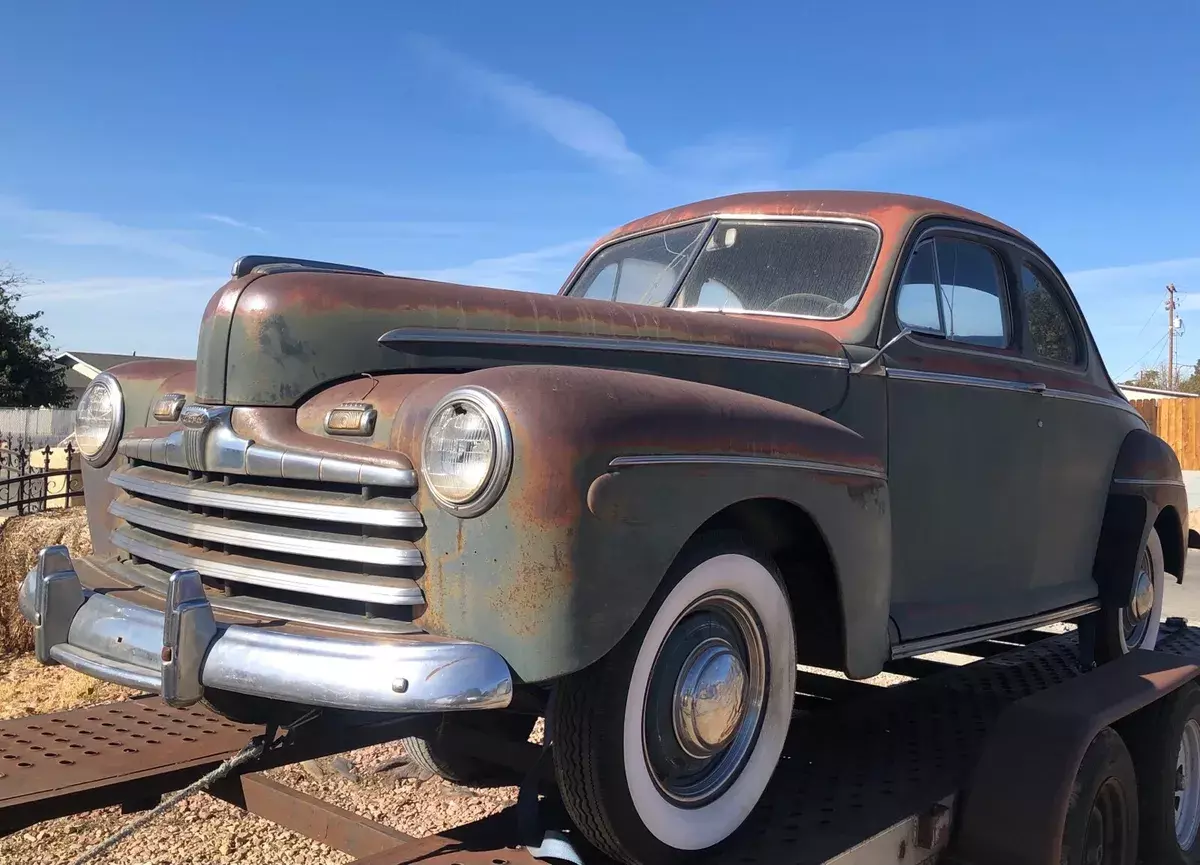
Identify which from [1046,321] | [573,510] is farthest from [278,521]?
[1046,321]

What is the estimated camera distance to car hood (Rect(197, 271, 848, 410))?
89.8 inches

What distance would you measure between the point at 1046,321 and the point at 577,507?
109 inches

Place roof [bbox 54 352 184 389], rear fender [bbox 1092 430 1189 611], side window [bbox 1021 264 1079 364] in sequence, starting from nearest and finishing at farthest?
side window [bbox 1021 264 1079 364] < rear fender [bbox 1092 430 1189 611] < roof [bbox 54 352 184 389]

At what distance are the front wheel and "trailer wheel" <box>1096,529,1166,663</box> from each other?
7.70 feet

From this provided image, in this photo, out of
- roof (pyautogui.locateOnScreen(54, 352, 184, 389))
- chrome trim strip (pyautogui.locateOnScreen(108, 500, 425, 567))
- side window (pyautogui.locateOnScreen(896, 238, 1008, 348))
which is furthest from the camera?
roof (pyautogui.locateOnScreen(54, 352, 184, 389))

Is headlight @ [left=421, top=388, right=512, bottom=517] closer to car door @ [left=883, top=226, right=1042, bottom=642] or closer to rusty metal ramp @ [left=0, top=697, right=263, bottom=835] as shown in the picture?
rusty metal ramp @ [left=0, top=697, right=263, bottom=835]

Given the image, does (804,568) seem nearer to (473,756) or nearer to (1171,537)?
(473,756)

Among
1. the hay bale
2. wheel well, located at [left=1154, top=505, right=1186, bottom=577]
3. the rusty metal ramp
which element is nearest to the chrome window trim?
the rusty metal ramp

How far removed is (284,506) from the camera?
2.03 m

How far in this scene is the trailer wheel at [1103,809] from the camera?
9.14ft

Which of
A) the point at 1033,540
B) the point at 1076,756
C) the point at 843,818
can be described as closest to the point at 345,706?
the point at 843,818

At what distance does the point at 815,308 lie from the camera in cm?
319

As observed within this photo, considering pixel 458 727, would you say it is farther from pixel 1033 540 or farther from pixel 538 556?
pixel 1033 540

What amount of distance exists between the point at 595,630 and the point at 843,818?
0.99 metres
